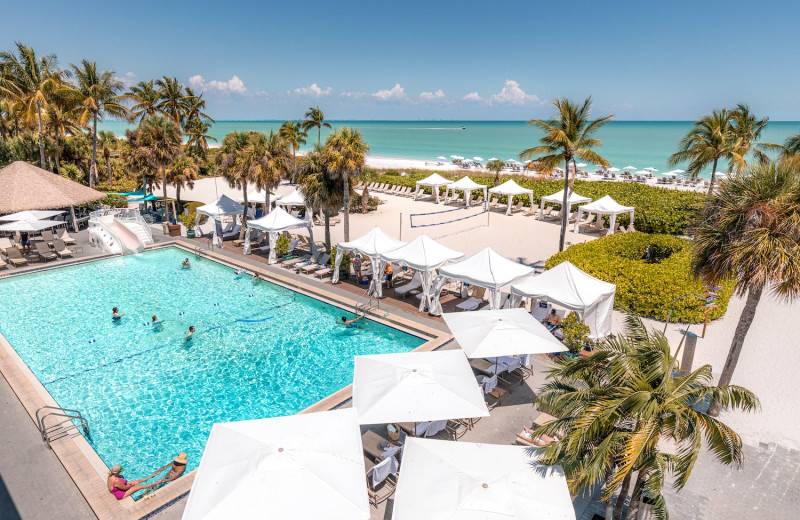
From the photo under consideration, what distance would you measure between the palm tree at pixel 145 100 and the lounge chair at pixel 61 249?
1739 cm

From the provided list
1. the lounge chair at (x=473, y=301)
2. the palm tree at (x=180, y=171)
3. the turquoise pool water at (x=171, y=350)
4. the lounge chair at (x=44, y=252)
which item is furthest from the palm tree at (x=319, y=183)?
the lounge chair at (x=44, y=252)

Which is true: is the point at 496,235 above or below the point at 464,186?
below

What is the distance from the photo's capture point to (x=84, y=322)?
52.3 feet

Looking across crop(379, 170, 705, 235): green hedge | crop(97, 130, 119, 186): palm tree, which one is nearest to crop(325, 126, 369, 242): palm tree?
crop(379, 170, 705, 235): green hedge

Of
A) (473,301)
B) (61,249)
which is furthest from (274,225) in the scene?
(61,249)

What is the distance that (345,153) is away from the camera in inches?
762

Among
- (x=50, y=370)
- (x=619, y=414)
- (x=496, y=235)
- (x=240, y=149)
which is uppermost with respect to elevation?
(x=240, y=149)

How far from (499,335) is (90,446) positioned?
31.4ft

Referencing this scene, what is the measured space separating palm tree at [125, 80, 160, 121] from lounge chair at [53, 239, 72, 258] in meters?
17.4

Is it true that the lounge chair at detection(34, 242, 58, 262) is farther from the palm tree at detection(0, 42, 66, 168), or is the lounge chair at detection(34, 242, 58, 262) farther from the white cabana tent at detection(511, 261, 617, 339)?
the white cabana tent at detection(511, 261, 617, 339)

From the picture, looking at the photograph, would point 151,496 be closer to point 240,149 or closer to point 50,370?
point 50,370

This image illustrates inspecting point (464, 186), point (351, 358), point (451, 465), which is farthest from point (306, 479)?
point (464, 186)

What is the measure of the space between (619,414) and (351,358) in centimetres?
966

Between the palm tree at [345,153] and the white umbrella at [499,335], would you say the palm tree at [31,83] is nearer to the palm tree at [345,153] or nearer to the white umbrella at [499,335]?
the palm tree at [345,153]
